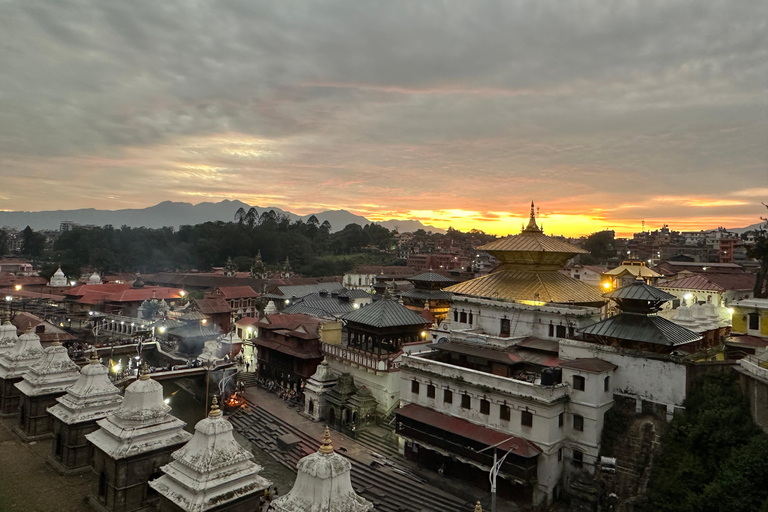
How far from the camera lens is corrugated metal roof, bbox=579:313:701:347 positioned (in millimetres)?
23391

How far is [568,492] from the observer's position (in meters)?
23.4

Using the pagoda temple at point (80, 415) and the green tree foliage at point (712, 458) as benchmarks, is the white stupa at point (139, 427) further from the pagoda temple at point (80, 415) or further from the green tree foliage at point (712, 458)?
the green tree foliage at point (712, 458)

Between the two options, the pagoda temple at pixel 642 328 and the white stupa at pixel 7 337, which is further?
the white stupa at pixel 7 337

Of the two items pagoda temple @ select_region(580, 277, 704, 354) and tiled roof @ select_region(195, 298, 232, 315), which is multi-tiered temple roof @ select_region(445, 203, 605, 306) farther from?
tiled roof @ select_region(195, 298, 232, 315)

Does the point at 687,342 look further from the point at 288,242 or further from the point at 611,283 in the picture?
the point at 288,242

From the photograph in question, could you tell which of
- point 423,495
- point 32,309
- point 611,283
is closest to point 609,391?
point 423,495

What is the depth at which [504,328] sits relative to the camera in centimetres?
3397

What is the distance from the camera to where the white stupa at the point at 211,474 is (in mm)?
14086

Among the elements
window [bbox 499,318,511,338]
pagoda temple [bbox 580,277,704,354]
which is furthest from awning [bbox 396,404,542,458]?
window [bbox 499,318,511,338]

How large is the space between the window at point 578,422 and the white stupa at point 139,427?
18.3 m

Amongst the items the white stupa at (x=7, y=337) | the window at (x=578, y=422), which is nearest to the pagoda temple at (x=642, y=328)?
the window at (x=578, y=422)

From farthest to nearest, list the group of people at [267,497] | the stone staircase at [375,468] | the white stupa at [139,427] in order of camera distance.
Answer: the stone staircase at [375,468] → the group of people at [267,497] → the white stupa at [139,427]

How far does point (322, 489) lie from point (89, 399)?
51.6 ft

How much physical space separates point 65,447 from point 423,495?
17.2m
